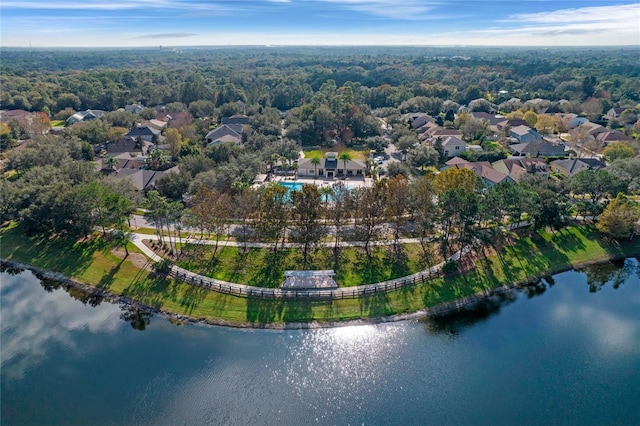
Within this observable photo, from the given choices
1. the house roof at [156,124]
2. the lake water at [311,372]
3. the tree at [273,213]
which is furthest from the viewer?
the house roof at [156,124]

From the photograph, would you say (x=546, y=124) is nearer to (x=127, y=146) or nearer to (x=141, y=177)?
(x=141, y=177)

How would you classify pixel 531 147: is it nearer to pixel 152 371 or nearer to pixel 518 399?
pixel 518 399

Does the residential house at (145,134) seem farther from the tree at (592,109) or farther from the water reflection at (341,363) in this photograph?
the tree at (592,109)

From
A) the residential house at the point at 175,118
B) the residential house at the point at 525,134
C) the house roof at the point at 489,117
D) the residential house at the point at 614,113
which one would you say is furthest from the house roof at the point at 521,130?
the residential house at the point at 175,118

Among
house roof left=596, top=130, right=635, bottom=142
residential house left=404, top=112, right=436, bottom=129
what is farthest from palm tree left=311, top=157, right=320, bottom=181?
house roof left=596, top=130, right=635, bottom=142

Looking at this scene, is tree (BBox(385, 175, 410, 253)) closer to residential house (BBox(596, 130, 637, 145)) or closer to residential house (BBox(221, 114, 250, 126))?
residential house (BBox(596, 130, 637, 145))

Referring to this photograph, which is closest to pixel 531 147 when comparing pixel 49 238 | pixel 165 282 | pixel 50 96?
pixel 165 282
